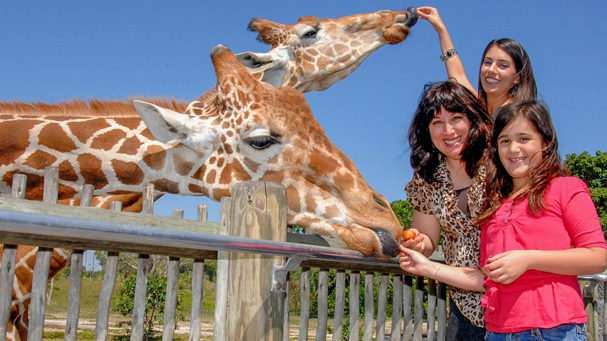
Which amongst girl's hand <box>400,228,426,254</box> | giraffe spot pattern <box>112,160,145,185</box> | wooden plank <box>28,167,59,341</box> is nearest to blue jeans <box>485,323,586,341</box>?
girl's hand <box>400,228,426,254</box>

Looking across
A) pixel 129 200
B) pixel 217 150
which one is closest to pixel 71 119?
pixel 129 200

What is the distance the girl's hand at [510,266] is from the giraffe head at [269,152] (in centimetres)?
102

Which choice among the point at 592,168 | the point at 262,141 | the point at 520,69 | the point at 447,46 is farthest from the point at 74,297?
the point at 592,168

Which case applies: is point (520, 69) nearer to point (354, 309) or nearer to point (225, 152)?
point (354, 309)

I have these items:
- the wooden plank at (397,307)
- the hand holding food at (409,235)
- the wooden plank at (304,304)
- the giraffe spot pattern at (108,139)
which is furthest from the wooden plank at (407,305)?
the giraffe spot pattern at (108,139)

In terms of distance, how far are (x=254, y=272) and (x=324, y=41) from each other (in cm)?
567

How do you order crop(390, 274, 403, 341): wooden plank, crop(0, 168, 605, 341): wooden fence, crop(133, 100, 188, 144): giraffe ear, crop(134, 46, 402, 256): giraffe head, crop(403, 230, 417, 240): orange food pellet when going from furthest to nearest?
crop(390, 274, 403, 341): wooden plank → crop(133, 100, 188, 144): giraffe ear → crop(134, 46, 402, 256): giraffe head → crop(403, 230, 417, 240): orange food pellet → crop(0, 168, 605, 341): wooden fence

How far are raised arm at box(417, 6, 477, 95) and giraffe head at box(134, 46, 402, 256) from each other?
96cm

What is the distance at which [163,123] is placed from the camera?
11.4 feet

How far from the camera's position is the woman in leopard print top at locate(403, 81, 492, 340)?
2.69m

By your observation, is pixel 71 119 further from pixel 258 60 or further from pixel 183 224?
pixel 258 60

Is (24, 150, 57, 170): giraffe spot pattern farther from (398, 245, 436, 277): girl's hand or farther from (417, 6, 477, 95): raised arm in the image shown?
(417, 6, 477, 95): raised arm

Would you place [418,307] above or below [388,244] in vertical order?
below

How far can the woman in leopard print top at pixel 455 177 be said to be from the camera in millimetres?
2693
